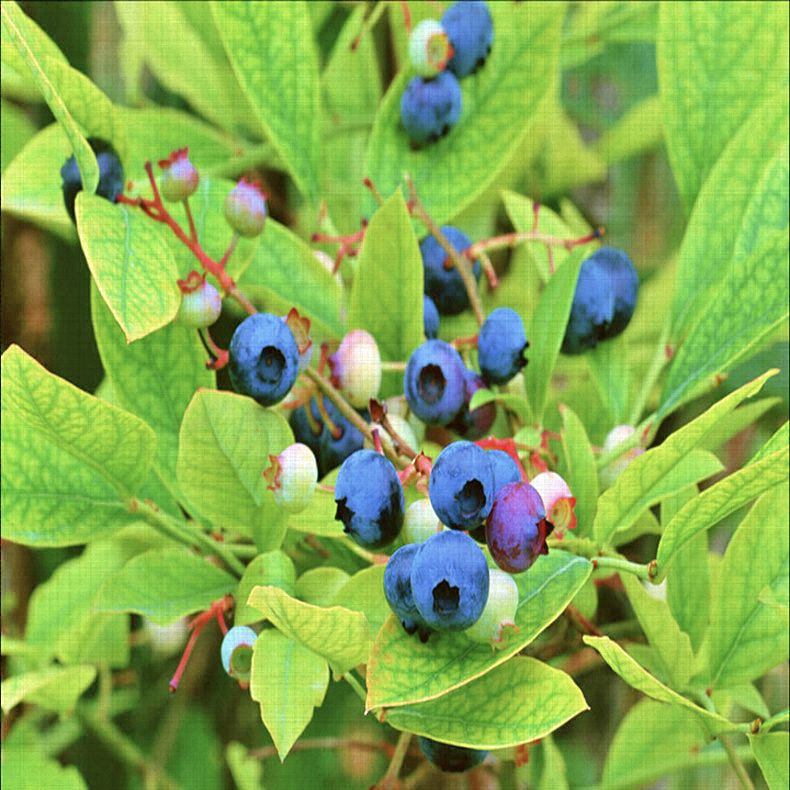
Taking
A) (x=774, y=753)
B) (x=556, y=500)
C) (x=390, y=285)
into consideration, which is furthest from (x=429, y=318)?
(x=774, y=753)

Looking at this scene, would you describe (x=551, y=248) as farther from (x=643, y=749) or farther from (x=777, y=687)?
(x=777, y=687)

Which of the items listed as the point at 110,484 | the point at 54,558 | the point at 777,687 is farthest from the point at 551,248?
the point at 777,687

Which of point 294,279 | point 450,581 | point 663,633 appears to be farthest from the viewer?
point 294,279

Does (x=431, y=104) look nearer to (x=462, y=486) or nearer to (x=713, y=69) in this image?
(x=713, y=69)

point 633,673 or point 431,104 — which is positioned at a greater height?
point 431,104

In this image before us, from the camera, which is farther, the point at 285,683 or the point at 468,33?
the point at 468,33

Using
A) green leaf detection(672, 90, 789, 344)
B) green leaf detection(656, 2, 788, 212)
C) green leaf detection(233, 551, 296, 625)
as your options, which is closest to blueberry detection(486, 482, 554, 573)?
green leaf detection(233, 551, 296, 625)

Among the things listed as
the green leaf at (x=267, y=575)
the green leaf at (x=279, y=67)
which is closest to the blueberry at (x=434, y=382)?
the green leaf at (x=267, y=575)

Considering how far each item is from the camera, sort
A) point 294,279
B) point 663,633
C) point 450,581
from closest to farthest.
A: point 450,581 → point 663,633 → point 294,279
